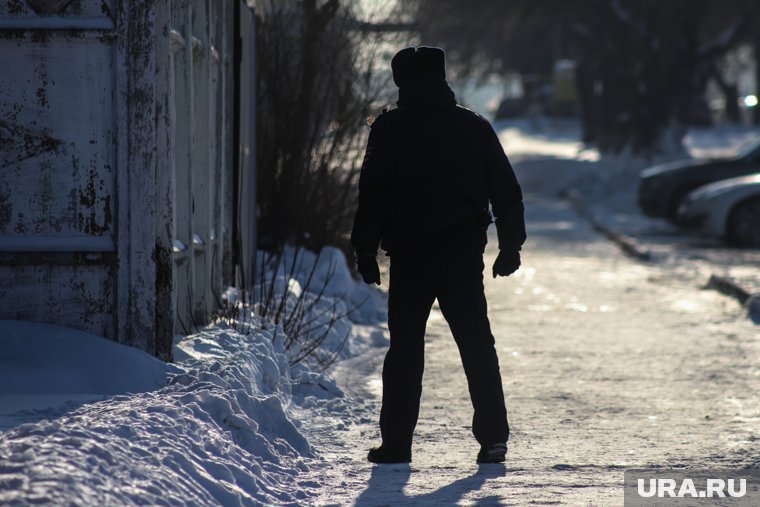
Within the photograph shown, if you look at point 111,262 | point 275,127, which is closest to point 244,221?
point 275,127

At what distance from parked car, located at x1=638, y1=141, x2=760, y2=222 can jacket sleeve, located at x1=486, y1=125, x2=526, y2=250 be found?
15.5 m

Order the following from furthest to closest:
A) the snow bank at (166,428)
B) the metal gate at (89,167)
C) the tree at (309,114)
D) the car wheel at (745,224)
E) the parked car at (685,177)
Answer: the parked car at (685,177), the car wheel at (745,224), the tree at (309,114), the metal gate at (89,167), the snow bank at (166,428)

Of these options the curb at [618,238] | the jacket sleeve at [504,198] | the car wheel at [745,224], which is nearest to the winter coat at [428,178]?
the jacket sleeve at [504,198]

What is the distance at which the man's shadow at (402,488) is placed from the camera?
4938 millimetres

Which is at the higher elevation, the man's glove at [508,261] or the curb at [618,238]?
the man's glove at [508,261]

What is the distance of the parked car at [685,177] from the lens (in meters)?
20.6

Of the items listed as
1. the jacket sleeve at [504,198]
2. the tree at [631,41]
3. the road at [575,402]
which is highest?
the tree at [631,41]

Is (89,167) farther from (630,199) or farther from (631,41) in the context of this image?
(631,41)

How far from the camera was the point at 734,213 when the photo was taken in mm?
17609

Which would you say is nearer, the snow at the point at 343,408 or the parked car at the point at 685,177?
the snow at the point at 343,408

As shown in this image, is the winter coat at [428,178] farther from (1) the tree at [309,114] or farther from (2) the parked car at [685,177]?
(2) the parked car at [685,177]

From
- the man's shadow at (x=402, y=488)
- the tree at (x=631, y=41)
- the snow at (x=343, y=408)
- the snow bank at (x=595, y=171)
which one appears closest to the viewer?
the snow at (x=343, y=408)

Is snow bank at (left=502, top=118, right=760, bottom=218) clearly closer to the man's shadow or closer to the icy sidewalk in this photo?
the icy sidewalk

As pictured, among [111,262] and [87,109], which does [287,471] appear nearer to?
[111,262]
